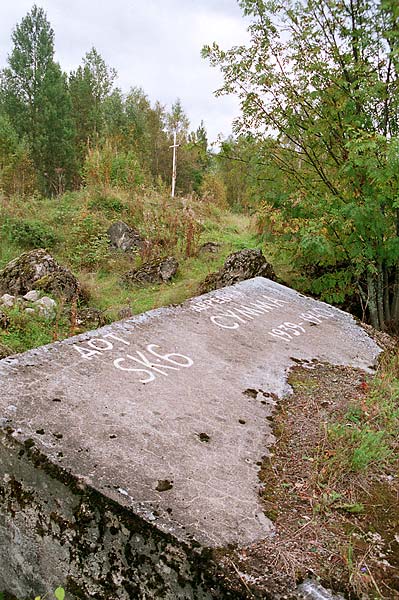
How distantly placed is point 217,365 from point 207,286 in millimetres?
4202

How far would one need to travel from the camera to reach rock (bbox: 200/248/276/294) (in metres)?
6.34

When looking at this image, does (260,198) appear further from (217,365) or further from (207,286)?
(217,365)

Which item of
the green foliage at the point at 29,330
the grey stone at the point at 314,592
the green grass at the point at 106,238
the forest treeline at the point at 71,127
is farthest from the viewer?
the forest treeline at the point at 71,127

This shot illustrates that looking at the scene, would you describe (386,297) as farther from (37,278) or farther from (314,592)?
(314,592)

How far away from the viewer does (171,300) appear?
6.89 metres

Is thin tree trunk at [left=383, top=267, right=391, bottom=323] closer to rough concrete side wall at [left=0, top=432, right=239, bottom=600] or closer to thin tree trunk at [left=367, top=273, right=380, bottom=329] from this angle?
thin tree trunk at [left=367, top=273, right=380, bottom=329]

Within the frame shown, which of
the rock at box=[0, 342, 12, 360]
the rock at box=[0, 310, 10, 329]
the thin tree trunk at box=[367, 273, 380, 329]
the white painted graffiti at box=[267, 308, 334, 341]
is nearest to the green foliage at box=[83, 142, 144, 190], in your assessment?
the rock at box=[0, 310, 10, 329]

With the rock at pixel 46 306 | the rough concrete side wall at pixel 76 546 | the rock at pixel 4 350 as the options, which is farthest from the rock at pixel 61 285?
the rough concrete side wall at pixel 76 546

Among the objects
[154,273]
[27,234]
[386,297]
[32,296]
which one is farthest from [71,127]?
[386,297]

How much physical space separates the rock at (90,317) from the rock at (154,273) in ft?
6.36

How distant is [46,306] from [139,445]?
392 centimetres

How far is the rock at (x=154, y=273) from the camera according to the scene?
25.9 feet

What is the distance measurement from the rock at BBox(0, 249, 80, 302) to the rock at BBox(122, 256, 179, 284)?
152cm

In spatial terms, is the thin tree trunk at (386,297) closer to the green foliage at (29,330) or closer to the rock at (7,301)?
the green foliage at (29,330)
